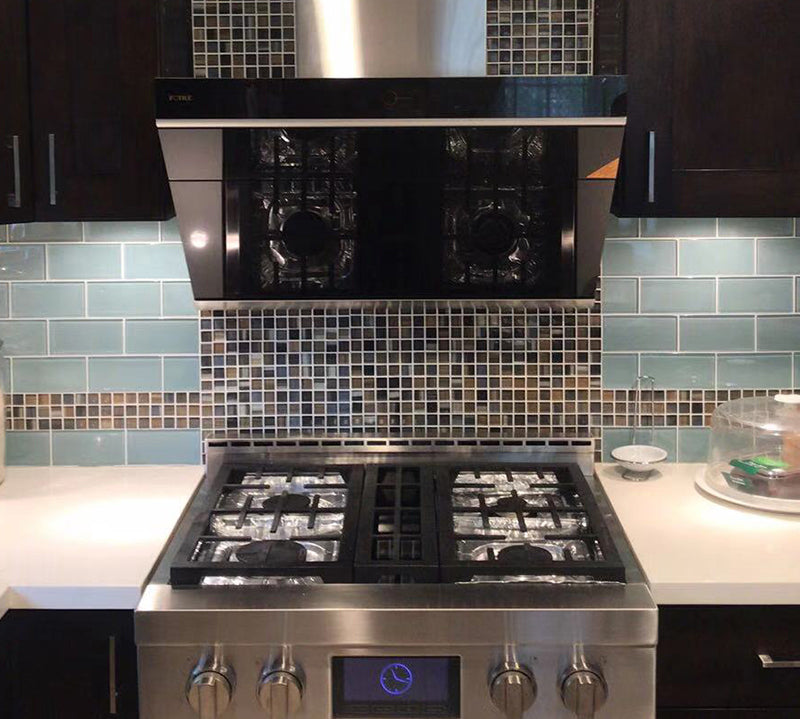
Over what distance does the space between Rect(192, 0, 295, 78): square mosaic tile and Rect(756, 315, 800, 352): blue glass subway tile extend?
1160 millimetres

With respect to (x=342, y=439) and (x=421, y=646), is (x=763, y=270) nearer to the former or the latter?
(x=342, y=439)

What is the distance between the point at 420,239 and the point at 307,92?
1.16ft

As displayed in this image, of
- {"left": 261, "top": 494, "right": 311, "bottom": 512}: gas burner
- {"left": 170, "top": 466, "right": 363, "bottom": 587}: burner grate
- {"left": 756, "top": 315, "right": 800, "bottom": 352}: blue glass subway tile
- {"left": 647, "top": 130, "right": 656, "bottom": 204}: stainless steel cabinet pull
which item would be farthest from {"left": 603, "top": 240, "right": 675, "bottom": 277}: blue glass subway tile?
{"left": 261, "top": 494, "right": 311, "bottom": 512}: gas burner

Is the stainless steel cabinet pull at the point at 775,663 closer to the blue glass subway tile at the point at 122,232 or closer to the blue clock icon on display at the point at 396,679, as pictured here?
the blue clock icon on display at the point at 396,679

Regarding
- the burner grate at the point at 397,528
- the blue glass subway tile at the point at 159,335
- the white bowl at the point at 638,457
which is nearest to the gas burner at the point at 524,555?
the burner grate at the point at 397,528

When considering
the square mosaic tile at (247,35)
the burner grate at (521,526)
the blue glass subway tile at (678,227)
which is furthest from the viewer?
the blue glass subway tile at (678,227)

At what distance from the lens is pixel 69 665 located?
1775mm

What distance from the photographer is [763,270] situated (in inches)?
93.4

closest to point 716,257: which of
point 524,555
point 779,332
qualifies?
point 779,332

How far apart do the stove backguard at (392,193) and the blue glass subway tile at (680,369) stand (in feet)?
1.26

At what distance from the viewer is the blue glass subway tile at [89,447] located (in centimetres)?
245

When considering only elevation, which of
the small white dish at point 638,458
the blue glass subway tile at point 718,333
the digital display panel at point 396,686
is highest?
the blue glass subway tile at point 718,333

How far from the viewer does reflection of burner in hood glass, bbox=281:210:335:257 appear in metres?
2.07

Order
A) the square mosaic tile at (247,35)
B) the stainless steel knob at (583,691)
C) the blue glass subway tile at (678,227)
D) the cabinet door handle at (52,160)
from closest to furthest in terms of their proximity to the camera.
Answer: the stainless steel knob at (583,691) < the cabinet door handle at (52,160) < the square mosaic tile at (247,35) < the blue glass subway tile at (678,227)
